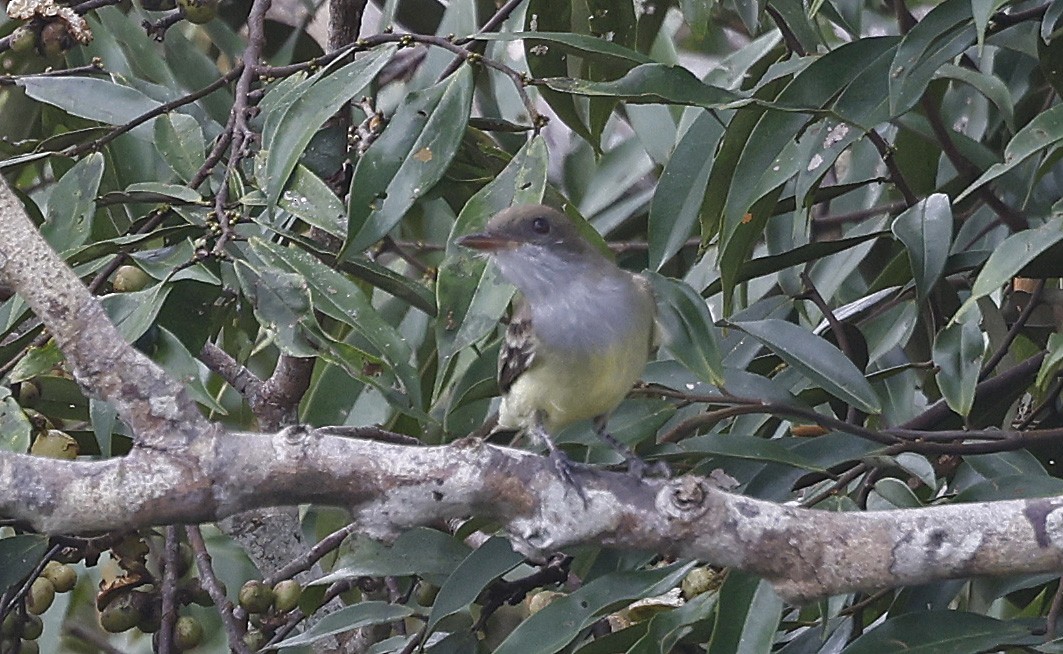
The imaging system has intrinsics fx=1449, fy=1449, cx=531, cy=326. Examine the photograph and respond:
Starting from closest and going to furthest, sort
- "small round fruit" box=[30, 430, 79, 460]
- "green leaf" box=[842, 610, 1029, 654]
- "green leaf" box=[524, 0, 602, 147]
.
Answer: "green leaf" box=[842, 610, 1029, 654]
"small round fruit" box=[30, 430, 79, 460]
"green leaf" box=[524, 0, 602, 147]

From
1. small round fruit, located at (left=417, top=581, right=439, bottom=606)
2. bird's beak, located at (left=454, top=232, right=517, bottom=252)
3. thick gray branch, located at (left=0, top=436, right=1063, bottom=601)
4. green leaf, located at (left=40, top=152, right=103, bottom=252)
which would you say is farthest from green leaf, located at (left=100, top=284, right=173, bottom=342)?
small round fruit, located at (left=417, top=581, right=439, bottom=606)

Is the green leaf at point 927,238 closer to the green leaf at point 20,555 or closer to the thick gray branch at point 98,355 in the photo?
the thick gray branch at point 98,355

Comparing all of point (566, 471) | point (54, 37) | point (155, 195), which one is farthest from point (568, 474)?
point (54, 37)

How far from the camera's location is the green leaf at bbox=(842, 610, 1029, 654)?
256 centimetres

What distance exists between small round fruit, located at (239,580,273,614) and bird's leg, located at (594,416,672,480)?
801 millimetres

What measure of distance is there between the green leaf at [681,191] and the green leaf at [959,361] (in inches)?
22.5

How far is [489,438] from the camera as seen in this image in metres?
3.67

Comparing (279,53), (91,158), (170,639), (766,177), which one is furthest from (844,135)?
(279,53)

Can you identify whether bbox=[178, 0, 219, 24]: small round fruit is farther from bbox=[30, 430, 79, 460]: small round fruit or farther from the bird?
bbox=[30, 430, 79, 460]: small round fruit

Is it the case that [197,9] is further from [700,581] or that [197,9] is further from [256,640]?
[700,581]

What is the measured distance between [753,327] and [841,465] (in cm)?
38

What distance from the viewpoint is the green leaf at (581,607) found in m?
2.58

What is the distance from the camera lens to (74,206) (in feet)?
9.11

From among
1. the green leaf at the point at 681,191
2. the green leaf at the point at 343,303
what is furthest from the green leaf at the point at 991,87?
the green leaf at the point at 343,303
